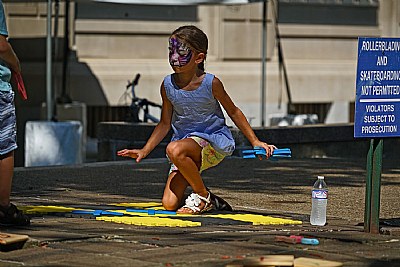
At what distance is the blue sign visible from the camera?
7727 mm

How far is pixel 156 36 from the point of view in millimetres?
19781

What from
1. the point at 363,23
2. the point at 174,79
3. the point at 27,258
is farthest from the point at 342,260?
the point at 363,23

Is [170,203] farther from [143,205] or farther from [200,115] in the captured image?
[200,115]

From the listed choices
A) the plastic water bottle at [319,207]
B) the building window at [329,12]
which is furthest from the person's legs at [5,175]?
the building window at [329,12]

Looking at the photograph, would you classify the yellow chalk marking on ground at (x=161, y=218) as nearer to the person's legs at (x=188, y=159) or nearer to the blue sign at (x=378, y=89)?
the person's legs at (x=188, y=159)

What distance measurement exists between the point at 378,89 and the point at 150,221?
5.54 feet

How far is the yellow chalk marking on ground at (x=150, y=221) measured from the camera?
7922 mm

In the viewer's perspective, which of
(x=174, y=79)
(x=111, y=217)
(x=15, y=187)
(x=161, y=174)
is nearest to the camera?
(x=111, y=217)

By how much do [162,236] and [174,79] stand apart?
5.82 ft

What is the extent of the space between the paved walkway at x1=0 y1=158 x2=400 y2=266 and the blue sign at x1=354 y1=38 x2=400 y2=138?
664 millimetres

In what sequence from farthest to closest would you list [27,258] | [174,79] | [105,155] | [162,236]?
[105,155], [174,79], [162,236], [27,258]

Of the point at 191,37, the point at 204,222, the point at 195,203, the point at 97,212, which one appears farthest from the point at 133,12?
the point at 204,222

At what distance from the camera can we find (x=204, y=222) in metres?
8.11

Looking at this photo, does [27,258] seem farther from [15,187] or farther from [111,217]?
[15,187]
